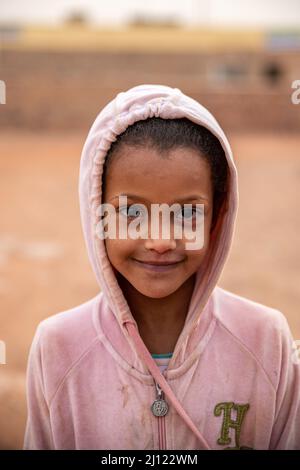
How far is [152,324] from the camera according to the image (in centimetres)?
156

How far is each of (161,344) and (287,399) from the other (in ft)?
1.16

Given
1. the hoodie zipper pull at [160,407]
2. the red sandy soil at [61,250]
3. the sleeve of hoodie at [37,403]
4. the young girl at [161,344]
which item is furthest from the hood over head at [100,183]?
the red sandy soil at [61,250]

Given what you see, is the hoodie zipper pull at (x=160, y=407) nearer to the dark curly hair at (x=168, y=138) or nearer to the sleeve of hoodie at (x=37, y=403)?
the sleeve of hoodie at (x=37, y=403)

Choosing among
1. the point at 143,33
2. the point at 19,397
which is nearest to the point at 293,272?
the point at 19,397

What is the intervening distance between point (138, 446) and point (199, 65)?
19.5 meters

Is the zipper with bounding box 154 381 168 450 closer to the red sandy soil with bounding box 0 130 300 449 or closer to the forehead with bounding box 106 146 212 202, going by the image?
the forehead with bounding box 106 146 212 202

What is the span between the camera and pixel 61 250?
5.80 metres

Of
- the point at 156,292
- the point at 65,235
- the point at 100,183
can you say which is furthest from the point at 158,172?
the point at 65,235

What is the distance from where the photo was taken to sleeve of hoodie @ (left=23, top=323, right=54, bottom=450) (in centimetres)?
153

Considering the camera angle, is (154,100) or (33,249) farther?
(33,249)

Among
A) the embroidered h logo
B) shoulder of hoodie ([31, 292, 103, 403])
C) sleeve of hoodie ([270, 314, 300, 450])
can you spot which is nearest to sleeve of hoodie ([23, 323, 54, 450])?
shoulder of hoodie ([31, 292, 103, 403])

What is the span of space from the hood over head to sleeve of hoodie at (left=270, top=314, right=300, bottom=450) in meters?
0.23

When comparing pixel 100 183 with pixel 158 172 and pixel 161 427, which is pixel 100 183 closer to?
pixel 158 172

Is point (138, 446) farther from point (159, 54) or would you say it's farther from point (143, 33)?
point (143, 33)
